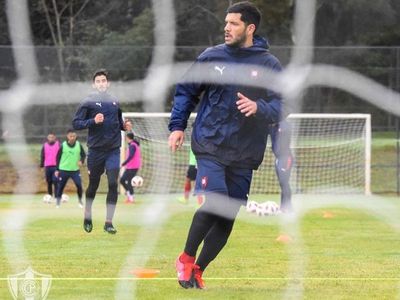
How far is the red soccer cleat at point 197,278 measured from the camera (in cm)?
598

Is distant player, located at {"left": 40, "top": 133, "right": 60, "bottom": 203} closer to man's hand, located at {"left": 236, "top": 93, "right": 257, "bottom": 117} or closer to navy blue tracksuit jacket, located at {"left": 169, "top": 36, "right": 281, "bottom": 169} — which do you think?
navy blue tracksuit jacket, located at {"left": 169, "top": 36, "right": 281, "bottom": 169}

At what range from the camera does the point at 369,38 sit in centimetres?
970

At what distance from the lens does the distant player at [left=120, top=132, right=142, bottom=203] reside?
50.8 feet

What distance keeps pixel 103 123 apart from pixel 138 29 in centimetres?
154

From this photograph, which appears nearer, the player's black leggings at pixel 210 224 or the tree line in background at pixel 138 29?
the player's black leggings at pixel 210 224

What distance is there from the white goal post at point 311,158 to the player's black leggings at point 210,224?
1192 cm

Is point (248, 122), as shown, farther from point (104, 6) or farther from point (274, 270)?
point (104, 6)

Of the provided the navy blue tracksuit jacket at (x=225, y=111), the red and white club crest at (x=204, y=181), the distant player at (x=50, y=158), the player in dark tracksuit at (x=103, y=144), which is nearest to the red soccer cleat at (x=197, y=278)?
the red and white club crest at (x=204, y=181)

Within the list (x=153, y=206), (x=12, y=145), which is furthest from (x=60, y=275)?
(x=153, y=206)

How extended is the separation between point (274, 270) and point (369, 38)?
3.44 m

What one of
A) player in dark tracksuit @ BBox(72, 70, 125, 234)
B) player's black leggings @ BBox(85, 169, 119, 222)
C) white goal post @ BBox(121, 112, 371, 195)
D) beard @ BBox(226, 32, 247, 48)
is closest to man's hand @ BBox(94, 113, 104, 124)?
player in dark tracksuit @ BBox(72, 70, 125, 234)

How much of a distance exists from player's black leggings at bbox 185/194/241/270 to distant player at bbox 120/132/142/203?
9.34 m

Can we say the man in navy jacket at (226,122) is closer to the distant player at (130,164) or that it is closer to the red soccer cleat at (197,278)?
the red soccer cleat at (197,278)

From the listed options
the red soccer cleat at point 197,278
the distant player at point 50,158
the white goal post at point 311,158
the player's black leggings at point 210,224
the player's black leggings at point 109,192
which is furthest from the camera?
the white goal post at point 311,158
